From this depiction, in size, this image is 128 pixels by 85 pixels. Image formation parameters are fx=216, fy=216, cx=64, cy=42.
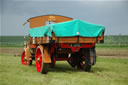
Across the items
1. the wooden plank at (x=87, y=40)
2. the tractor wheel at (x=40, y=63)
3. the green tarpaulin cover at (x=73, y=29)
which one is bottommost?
the tractor wheel at (x=40, y=63)

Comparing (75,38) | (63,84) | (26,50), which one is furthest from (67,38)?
(26,50)

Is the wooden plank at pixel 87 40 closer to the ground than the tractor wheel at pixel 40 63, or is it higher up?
higher up

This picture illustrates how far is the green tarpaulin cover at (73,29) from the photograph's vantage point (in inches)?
328

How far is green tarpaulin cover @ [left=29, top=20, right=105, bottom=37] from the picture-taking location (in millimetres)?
8320

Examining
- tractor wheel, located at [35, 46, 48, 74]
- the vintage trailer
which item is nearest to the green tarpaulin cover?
the vintage trailer

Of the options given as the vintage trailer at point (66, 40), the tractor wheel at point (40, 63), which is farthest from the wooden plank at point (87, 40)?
the tractor wheel at point (40, 63)

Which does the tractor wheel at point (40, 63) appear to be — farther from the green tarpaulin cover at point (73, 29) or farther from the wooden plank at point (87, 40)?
the wooden plank at point (87, 40)

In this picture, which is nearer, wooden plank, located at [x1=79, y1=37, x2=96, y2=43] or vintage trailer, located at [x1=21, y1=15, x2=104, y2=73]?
vintage trailer, located at [x1=21, y1=15, x2=104, y2=73]

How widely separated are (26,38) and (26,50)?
97 cm

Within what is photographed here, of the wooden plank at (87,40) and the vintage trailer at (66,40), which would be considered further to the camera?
the wooden plank at (87,40)

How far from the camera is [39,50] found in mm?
9422

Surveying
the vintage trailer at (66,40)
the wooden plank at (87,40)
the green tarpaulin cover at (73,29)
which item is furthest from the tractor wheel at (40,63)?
the wooden plank at (87,40)

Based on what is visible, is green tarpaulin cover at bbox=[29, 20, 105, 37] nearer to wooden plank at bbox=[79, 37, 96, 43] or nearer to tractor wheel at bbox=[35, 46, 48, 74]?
wooden plank at bbox=[79, 37, 96, 43]

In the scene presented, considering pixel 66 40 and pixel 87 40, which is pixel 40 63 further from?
pixel 87 40
